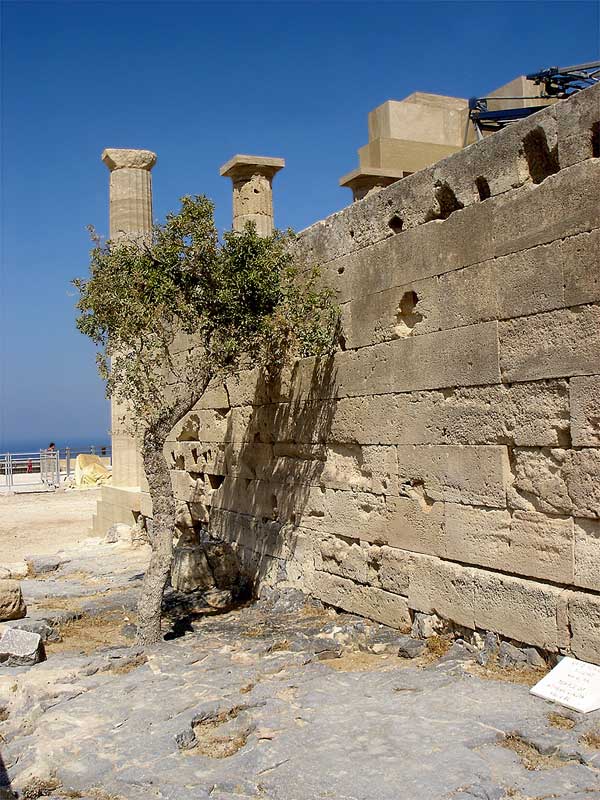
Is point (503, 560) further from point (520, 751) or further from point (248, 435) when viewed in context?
point (248, 435)

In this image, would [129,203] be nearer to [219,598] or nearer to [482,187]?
[219,598]

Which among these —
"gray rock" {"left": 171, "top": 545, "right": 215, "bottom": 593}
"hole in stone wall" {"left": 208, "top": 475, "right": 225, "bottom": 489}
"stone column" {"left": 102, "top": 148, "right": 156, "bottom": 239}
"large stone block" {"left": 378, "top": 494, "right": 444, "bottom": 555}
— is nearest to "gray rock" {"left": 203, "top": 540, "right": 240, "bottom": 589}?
"gray rock" {"left": 171, "top": 545, "right": 215, "bottom": 593}

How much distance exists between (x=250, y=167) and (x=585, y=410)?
26.6 feet

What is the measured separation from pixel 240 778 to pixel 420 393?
3437mm

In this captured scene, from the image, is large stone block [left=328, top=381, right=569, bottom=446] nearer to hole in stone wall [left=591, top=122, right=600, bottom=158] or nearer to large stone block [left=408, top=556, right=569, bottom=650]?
large stone block [left=408, top=556, right=569, bottom=650]

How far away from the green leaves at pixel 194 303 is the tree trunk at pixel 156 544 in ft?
1.09

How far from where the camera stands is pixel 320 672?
237 inches

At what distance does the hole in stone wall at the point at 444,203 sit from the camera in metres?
6.38

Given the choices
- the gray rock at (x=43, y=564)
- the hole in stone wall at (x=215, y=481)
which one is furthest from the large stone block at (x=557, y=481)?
the gray rock at (x=43, y=564)

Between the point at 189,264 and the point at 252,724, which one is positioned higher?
the point at 189,264

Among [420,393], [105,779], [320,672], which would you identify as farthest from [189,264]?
[105,779]

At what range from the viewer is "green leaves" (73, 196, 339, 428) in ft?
24.5

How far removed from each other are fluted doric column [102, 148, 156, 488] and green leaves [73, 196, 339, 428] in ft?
22.8

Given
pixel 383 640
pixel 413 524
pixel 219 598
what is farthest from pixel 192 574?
pixel 413 524
